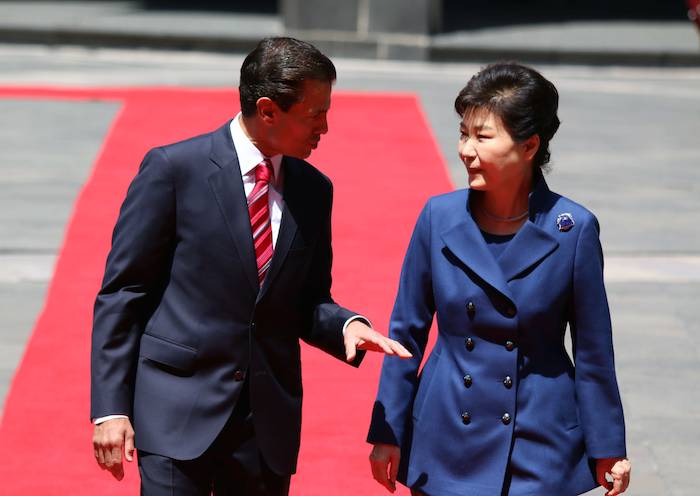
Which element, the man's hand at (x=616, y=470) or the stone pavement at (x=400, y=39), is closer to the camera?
the man's hand at (x=616, y=470)

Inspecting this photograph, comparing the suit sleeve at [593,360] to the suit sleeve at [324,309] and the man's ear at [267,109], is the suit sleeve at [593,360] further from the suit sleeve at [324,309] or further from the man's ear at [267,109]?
the man's ear at [267,109]

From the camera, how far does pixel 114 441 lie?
12.1ft

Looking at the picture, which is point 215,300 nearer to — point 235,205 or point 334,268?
point 235,205

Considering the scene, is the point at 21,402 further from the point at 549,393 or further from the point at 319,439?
the point at 549,393

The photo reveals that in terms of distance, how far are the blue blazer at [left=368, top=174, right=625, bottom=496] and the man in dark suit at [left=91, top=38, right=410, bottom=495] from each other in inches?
8.4

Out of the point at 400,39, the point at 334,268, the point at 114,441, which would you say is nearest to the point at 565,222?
the point at 114,441

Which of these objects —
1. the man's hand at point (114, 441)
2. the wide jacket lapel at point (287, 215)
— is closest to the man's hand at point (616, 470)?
the wide jacket lapel at point (287, 215)

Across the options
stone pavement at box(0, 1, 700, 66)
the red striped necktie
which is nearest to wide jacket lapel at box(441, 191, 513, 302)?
the red striped necktie

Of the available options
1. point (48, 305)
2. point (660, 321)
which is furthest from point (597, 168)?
point (48, 305)

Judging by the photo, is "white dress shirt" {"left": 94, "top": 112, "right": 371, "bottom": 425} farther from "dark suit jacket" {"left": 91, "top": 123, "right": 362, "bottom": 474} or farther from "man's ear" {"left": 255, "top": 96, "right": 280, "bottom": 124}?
"man's ear" {"left": 255, "top": 96, "right": 280, "bottom": 124}

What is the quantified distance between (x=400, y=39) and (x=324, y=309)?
58.0 ft

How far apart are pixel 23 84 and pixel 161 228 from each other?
14.2m

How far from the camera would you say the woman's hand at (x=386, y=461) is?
3.76 m

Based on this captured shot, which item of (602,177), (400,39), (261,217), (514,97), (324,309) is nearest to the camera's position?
(514,97)
